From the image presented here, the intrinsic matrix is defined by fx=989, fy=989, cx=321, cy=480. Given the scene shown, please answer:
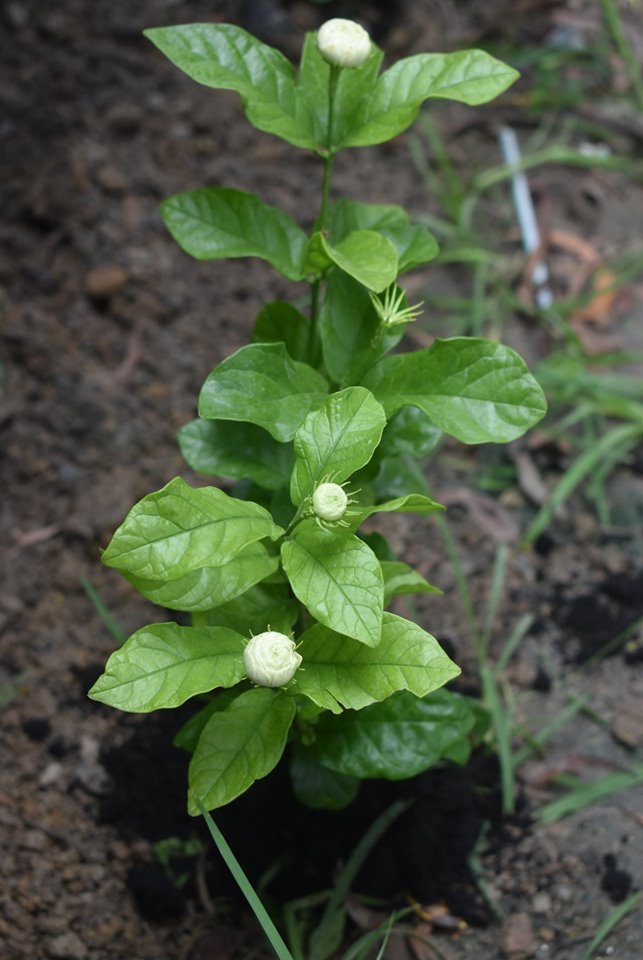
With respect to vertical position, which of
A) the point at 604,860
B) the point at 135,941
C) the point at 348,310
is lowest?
the point at 135,941

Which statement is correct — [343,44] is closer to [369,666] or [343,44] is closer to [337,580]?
[337,580]

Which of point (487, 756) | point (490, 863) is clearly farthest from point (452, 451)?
point (490, 863)

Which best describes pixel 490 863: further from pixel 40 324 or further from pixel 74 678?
pixel 40 324

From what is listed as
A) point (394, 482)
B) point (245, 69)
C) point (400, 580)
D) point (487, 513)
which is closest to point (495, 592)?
point (487, 513)

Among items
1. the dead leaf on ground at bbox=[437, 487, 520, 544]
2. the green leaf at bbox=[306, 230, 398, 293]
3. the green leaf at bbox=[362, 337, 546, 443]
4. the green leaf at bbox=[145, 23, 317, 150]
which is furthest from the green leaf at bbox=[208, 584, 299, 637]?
the dead leaf on ground at bbox=[437, 487, 520, 544]

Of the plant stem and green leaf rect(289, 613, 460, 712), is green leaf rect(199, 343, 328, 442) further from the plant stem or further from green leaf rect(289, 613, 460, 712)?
green leaf rect(289, 613, 460, 712)
